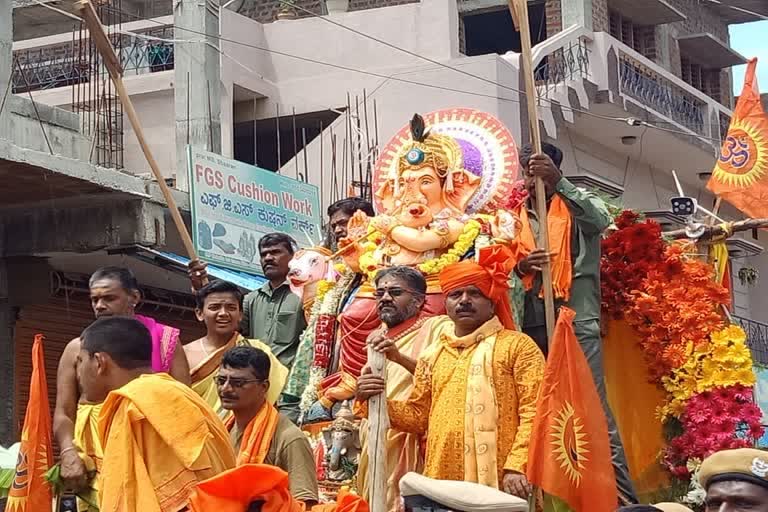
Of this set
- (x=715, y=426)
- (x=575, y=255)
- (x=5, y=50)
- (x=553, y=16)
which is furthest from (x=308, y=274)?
(x=553, y=16)

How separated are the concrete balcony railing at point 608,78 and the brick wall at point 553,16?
113 cm

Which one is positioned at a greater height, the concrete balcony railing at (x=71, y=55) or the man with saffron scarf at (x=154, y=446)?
the concrete balcony railing at (x=71, y=55)

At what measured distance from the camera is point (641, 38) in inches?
869

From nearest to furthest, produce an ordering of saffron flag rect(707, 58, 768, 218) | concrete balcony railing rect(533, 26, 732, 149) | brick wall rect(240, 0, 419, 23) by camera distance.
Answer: saffron flag rect(707, 58, 768, 218) → concrete balcony railing rect(533, 26, 732, 149) → brick wall rect(240, 0, 419, 23)

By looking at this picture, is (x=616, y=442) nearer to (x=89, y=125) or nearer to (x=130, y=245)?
(x=130, y=245)

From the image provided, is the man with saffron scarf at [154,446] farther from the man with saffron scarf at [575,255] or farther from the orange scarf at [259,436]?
the man with saffron scarf at [575,255]

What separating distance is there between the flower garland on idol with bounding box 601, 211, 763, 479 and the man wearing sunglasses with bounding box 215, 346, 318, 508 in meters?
2.73

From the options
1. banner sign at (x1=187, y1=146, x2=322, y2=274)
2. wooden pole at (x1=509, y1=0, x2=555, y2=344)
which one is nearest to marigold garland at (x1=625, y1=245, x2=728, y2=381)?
wooden pole at (x1=509, y1=0, x2=555, y2=344)

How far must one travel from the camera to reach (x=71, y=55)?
16.7m

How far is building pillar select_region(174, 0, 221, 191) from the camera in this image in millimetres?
14703

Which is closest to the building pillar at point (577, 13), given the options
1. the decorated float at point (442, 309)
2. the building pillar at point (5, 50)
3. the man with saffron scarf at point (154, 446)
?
the building pillar at point (5, 50)

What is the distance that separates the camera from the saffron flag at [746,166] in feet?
40.8

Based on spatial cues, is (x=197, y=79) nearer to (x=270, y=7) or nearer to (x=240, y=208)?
(x=240, y=208)

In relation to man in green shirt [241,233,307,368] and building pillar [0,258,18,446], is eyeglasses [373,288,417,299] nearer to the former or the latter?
man in green shirt [241,233,307,368]
